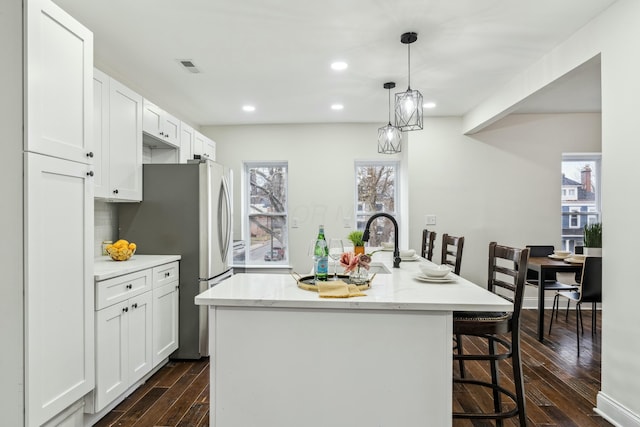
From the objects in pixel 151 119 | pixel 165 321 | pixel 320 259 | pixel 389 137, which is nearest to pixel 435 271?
pixel 320 259

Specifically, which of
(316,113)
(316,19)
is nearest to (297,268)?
(316,113)

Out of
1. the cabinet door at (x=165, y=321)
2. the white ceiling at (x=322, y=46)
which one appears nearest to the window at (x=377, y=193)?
the white ceiling at (x=322, y=46)

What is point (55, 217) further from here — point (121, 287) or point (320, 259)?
point (320, 259)

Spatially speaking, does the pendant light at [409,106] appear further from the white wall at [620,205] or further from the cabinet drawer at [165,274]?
the cabinet drawer at [165,274]

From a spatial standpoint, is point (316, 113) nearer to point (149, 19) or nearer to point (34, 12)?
point (149, 19)

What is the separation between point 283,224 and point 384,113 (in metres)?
2.07

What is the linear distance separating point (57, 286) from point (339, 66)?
2.55m

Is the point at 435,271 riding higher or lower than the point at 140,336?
higher

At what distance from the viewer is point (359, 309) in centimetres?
156

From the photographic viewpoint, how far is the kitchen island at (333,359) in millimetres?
1539

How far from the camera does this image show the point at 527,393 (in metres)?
2.56

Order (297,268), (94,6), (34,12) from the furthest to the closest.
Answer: (297,268) < (94,6) < (34,12)

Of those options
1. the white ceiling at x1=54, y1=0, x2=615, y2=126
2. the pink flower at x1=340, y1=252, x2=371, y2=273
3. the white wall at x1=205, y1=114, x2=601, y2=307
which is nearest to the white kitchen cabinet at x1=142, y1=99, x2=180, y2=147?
the white ceiling at x1=54, y1=0, x2=615, y2=126

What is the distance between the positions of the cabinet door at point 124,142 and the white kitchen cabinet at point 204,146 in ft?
3.98
